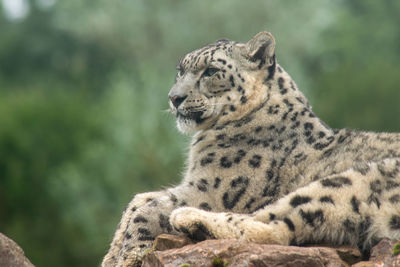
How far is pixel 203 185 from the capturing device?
916 centimetres

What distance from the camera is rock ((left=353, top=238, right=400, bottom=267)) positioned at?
7.39m

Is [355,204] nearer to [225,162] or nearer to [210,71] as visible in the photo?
[225,162]

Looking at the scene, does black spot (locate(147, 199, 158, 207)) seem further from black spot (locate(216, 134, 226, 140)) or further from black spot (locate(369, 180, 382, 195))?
black spot (locate(369, 180, 382, 195))

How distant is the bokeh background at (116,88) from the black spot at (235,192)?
1931cm

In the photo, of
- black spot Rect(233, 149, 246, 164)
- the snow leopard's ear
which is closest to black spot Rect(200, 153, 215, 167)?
black spot Rect(233, 149, 246, 164)

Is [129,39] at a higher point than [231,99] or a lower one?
higher

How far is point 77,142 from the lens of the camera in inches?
1624

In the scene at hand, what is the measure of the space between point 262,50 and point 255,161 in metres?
1.61

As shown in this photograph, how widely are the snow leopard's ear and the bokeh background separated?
18185 millimetres

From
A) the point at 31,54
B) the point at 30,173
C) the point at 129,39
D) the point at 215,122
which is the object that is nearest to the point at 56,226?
the point at 30,173

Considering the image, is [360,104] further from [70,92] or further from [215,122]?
[215,122]

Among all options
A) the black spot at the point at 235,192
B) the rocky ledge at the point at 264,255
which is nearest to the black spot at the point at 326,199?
the rocky ledge at the point at 264,255

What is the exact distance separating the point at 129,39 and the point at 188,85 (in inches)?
1377

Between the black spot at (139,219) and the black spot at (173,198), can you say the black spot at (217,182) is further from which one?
the black spot at (139,219)
